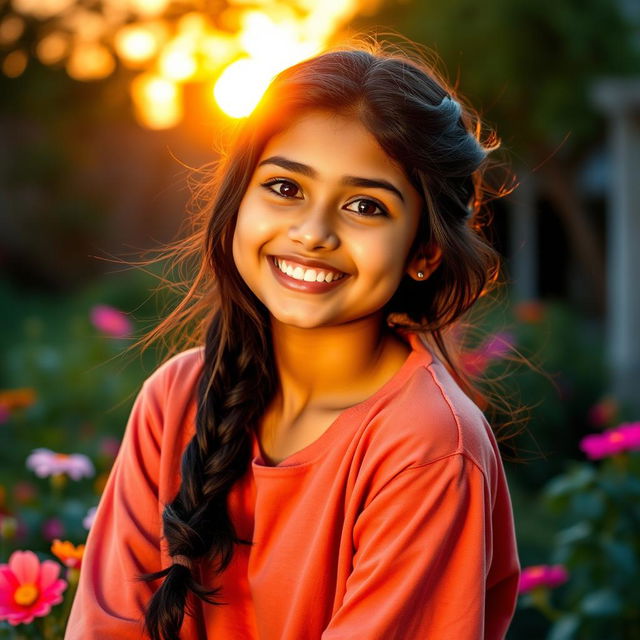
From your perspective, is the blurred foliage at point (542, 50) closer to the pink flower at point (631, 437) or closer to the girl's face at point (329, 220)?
the pink flower at point (631, 437)

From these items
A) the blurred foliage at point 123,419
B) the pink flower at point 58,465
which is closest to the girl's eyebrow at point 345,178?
the blurred foliage at point 123,419

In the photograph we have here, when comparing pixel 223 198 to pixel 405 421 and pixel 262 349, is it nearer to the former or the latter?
pixel 262 349

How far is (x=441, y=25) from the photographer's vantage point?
10.8 m

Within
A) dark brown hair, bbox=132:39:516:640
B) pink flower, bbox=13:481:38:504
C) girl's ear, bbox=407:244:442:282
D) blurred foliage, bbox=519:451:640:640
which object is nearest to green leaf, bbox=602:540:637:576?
blurred foliage, bbox=519:451:640:640

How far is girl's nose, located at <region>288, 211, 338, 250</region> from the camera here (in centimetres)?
171

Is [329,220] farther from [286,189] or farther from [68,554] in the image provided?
[68,554]

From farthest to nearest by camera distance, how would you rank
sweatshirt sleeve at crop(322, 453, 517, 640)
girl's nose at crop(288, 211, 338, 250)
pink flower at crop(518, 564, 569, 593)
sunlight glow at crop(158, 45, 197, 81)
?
sunlight glow at crop(158, 45, 197, 81), pink flower at crop(518, 564, 569, 593), girl's nose at crop(288, 211, 338, 250), sweatshirt sleeve at crop(322, 453, 517, 640)

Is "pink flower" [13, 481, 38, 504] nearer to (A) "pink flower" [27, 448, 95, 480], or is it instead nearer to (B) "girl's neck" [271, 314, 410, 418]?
(A) "pink flower" [27, 448, 95, 480]

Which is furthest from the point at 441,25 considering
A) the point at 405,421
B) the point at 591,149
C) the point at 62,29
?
the point at 405,421

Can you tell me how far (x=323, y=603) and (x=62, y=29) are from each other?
576 inches

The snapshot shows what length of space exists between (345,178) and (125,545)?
788 mm

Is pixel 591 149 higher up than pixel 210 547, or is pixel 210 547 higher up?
pixel 591 149

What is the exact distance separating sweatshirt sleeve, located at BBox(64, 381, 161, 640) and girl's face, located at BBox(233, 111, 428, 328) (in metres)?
0.41

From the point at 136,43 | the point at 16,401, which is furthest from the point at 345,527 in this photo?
the point at 136,43
